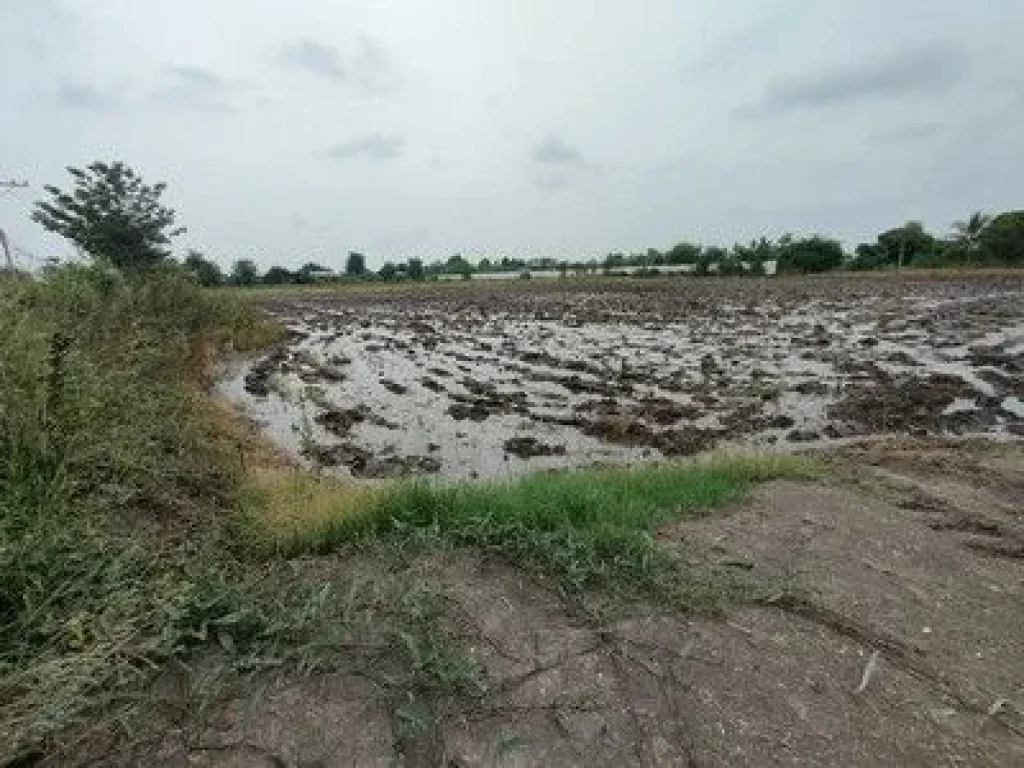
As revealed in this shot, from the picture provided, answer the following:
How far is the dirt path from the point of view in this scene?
285cm

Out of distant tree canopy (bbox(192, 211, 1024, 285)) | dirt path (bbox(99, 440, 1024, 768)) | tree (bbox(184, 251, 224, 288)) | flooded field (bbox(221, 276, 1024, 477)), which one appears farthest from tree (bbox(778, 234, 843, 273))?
dirt path (bbox(99, 440, 1024, 768))

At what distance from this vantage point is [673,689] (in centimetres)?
322

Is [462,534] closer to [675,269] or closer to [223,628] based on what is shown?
[223,628]

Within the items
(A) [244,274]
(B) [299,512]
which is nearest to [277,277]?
(A) [244,274]

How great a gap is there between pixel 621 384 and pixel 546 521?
8.82 meters

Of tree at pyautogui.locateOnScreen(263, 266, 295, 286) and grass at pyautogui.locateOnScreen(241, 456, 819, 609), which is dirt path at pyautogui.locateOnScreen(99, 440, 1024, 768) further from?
tree at pyautogui.locateOnScreen(263, 266, 295, 286)

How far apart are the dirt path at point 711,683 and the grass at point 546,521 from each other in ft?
0.65

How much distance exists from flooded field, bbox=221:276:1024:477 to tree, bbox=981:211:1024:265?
22411 millimetres

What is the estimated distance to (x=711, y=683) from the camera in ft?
10.7

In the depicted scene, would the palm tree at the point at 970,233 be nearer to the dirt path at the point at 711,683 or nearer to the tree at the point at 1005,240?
the tree at the point at 1005,240

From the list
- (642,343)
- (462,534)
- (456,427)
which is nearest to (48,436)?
(462,534)

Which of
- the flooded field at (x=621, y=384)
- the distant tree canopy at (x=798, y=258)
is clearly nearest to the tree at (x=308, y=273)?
the distant tree canopy at (x=798, y=258)

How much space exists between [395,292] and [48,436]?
42474 millimetres

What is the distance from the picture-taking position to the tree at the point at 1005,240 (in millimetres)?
44719
